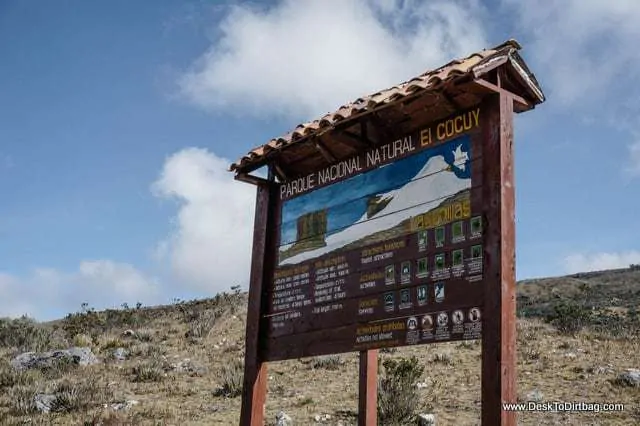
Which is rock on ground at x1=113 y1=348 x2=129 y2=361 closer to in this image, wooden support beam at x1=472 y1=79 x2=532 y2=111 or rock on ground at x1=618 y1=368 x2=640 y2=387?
rock on ground at x1=618 y1=368 x2=640 y2=387

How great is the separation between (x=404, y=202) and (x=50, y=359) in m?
14.0

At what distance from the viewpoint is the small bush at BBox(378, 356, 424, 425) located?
36.0ft

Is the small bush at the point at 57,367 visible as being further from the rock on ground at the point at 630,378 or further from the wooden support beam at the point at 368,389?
the rock on ground at the point at 630,378

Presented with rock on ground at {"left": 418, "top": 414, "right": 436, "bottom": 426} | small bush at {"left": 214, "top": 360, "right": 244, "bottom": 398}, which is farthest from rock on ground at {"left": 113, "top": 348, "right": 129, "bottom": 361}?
rock on ground at {"left": 418, "top": 414, "right": 436, "bottom": 426}

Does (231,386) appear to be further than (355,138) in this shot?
Yes

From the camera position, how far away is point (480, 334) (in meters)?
5.48

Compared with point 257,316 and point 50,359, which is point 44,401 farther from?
point 257,316

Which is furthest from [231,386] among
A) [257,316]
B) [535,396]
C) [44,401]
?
[257,316]

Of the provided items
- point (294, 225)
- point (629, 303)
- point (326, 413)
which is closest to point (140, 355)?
point (326, 413)

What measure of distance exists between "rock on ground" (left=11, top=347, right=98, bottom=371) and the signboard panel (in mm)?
11692

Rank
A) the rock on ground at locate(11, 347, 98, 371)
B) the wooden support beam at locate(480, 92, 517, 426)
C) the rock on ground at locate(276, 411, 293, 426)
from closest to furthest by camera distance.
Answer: the wooden support beam at locate(480, 92, 517, 426) < the rock on ground at locate(276, 411, 293, 426) < the rock on ground at locate(11, 347, 98, 371)

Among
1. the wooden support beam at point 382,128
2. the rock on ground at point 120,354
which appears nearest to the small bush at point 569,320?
the rock on ground at point 120,354

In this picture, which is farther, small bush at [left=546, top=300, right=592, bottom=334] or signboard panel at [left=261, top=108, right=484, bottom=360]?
small bush at [left=546, top=300, right=592, bottom=334]

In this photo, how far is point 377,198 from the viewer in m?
6.88
